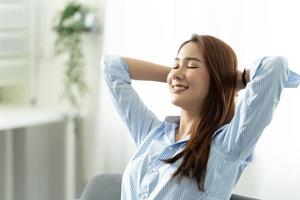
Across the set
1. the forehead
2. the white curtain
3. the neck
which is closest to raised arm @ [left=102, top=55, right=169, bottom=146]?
the neck

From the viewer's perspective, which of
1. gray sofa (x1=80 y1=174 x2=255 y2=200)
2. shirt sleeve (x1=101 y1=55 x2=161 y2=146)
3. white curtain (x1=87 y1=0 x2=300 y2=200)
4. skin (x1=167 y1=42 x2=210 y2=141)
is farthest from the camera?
white curtain (x1=87 y1=0 x2=300 y2=200)

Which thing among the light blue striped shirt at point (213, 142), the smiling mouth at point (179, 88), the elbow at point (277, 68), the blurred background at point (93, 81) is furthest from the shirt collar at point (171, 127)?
the blurred background at point (93, 81)

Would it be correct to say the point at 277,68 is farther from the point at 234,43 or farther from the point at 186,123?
the point at 234,43

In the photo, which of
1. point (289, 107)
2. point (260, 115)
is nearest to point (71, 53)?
point (289, 107)

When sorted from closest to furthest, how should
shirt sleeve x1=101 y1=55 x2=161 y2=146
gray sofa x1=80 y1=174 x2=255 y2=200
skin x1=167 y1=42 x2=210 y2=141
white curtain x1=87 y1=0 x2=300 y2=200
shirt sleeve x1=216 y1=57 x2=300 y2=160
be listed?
shirt sleeve x1=216 y1=57 x2=300 y2=160 → skin x1=167 y1=42 x2=210 y2=141 → shirt sleeve x1=101 y1=55 x2=161 y2=146 → gray sofa x1=80 y1=174 x2=255 y2=200 → white curtain x1=87 y1=0 x2=300 y2=200

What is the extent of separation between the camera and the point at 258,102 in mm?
1260

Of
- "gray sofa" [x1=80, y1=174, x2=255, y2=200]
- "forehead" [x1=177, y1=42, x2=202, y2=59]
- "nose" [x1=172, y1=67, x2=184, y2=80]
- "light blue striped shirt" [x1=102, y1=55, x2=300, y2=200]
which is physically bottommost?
"gray sofa" [x1=80, y1=174, x2=255, y2=200]

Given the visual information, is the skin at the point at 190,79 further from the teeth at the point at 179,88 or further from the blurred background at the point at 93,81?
the blurred background at the point at 93,81

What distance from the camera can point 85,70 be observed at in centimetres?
276

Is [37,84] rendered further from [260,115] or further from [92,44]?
[260,115]

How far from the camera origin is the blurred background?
78.0 inches

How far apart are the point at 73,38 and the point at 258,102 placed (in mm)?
1563

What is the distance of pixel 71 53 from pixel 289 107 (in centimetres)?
117

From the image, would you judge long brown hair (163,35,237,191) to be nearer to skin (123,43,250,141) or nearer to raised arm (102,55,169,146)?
skin (123,43,250,141)
